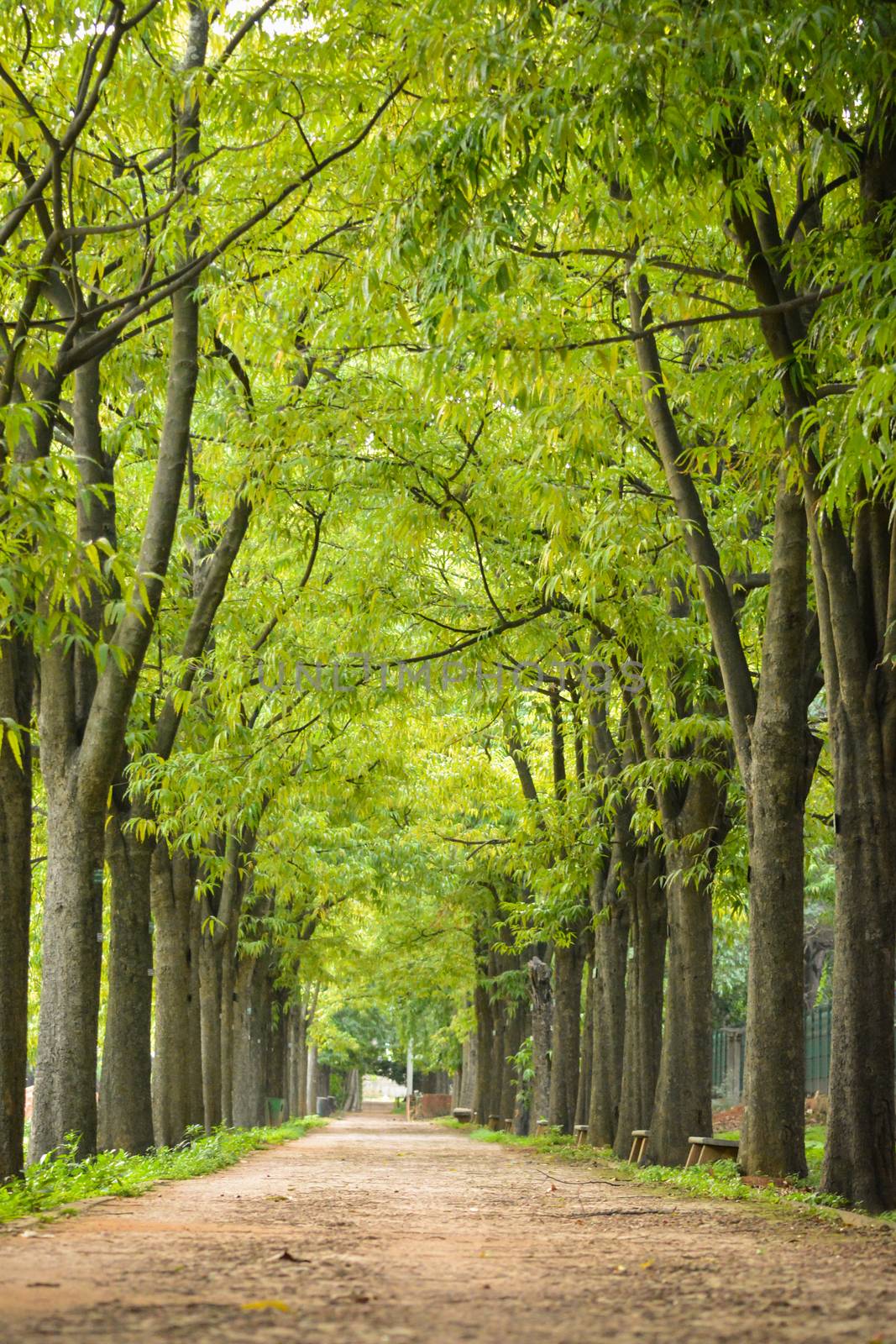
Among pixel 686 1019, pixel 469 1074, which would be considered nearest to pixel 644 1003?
pixel 686 1019

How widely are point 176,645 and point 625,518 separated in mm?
7864

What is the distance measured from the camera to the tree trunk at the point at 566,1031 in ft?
79.7

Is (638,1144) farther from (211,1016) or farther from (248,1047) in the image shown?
(248,1047)

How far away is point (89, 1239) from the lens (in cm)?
700

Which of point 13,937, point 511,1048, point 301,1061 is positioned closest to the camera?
point 13,937

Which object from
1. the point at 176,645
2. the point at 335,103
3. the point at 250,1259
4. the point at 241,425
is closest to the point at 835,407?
the point at 335,103

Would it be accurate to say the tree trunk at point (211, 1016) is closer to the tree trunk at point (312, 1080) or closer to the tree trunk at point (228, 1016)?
the tree trunk at point (228, 1016)

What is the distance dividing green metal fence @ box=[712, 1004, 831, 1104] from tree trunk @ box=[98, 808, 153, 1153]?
681 inches

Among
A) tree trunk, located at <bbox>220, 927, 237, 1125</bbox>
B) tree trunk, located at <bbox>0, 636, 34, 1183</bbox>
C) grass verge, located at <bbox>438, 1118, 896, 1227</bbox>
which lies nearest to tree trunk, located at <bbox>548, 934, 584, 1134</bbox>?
grass verge, located at <bbox>438, 1118, 896, 1227</bbox>

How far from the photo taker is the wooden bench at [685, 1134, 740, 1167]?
12961 mm

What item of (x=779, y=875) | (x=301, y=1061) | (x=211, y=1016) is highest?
(x=779, y=875)

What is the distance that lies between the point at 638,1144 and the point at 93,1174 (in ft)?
25.9

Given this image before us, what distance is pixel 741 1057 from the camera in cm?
4022

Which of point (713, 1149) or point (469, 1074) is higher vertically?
point (713, 1149)
